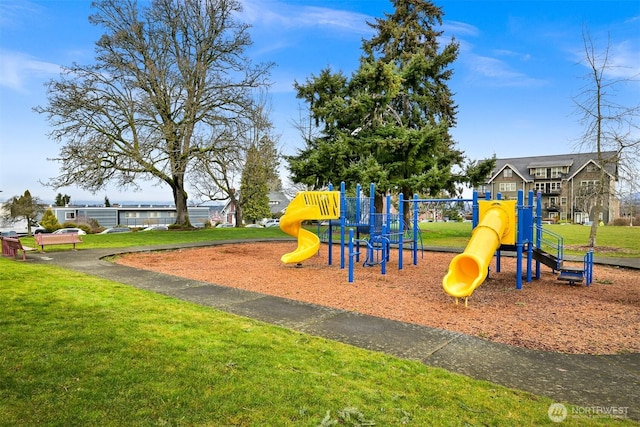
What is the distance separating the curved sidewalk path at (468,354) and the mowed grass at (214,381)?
0.35 meters

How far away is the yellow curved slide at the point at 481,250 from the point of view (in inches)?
305

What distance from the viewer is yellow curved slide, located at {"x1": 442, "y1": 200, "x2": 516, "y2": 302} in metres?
7.75

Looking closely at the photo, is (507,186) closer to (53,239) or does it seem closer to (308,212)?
(308,212)

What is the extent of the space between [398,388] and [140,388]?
2457 mm

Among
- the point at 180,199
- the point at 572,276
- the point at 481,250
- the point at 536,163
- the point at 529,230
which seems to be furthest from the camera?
the point at 536,163

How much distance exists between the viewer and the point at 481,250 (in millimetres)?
8219

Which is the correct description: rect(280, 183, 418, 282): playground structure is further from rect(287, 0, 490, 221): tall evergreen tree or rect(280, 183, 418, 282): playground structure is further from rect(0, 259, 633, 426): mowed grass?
rect(287, 0, 490, 221): tall evergreen tree

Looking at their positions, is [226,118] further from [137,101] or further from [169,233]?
[169,233]

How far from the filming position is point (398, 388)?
3.69m

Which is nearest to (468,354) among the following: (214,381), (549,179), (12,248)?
(214,381)

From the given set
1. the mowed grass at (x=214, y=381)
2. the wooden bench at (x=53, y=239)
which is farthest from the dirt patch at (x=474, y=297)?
the wooden bench at (x=53, y=239)

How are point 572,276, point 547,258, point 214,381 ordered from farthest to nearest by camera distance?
1. point 547,258
2. point 572,276
3. point 214,381

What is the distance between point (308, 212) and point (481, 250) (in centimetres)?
551

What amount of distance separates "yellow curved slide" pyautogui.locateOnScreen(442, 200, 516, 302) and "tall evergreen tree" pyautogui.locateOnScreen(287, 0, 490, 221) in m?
12.9
